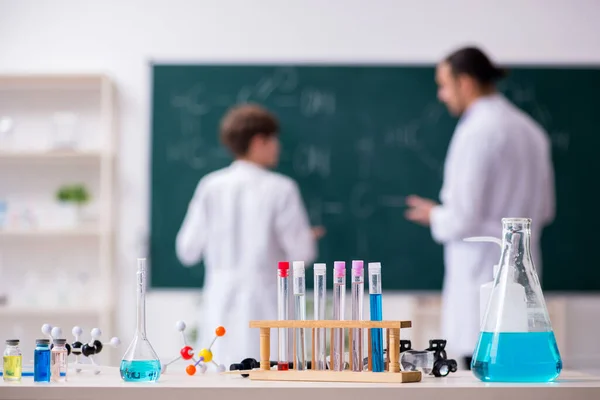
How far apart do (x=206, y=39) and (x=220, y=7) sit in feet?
0.61

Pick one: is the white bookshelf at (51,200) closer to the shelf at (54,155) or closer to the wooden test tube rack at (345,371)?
the shelf at (54,155)

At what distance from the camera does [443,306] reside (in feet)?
13.8

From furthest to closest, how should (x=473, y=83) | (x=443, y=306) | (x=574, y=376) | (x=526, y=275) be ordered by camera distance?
(x=443, y=306)
(x=473, y=83)
(x=574, y=376)
(x=526, y=275)

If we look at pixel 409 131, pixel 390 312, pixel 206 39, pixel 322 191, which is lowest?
pixel 390 312

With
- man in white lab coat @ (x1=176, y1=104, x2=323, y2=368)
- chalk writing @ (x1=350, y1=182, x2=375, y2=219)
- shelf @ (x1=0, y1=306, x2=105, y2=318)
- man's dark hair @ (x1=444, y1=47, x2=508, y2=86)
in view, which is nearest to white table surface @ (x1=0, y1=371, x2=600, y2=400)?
man in white lab coat @ (x1=176, y1=104, x2=323, y2=368)

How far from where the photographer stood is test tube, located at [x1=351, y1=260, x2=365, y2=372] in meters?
1.24

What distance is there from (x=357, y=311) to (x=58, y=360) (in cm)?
44

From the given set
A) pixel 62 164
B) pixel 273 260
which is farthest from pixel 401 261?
pixel 62 164

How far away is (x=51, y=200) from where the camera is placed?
4402mm

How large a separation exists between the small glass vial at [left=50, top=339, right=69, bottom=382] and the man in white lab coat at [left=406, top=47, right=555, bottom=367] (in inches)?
87.6

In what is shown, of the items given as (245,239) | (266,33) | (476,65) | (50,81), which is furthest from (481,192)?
(50,81)

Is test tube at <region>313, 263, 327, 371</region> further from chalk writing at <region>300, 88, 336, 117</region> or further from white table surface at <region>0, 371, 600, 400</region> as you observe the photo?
chalk writing at <region>300, 88, 336, 117</region>

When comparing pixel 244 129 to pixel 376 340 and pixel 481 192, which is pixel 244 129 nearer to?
pixel 481 192

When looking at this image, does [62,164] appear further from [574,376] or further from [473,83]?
[574,376]
